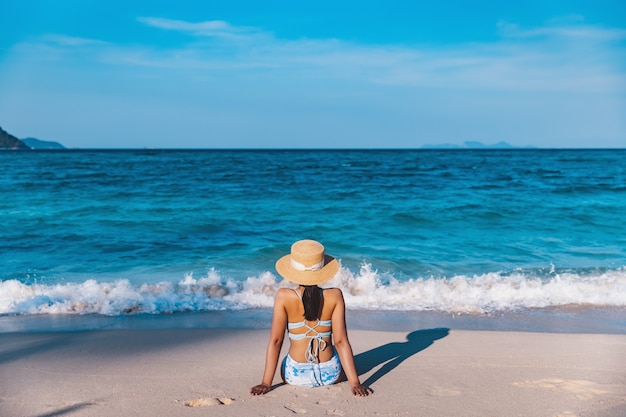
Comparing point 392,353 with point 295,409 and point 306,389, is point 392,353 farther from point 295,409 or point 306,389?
point 295,409

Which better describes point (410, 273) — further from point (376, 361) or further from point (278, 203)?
point (278, 203)

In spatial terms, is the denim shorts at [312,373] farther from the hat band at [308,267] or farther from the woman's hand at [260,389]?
the hat band at [308,267]

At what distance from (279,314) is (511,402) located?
1.75 meters

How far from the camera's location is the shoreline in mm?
5984

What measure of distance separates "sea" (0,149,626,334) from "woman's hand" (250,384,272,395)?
7.25 ft

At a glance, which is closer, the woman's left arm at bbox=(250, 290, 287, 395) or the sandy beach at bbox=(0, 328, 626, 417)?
the sandy beach at bbox=(0, 328, 626, 417)

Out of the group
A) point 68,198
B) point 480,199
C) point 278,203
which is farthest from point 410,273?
point 68,198

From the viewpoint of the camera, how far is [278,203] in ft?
54.7

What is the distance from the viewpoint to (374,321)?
6.31 metres

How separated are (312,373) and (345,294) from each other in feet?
11.9

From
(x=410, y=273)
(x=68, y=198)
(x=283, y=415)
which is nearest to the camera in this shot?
(x=283, y=415)

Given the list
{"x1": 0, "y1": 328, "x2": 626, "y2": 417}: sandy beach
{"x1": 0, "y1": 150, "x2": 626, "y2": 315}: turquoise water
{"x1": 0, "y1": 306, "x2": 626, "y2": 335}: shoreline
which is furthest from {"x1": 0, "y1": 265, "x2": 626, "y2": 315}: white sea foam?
{"x1": 0, "y1": 328, "x2": 626, "y2": 417}: sandy beach

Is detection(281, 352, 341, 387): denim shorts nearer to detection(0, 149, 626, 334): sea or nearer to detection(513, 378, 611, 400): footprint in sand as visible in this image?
detection(513, 378, 611, 400): footprint in sand

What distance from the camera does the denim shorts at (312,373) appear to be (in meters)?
4.03
